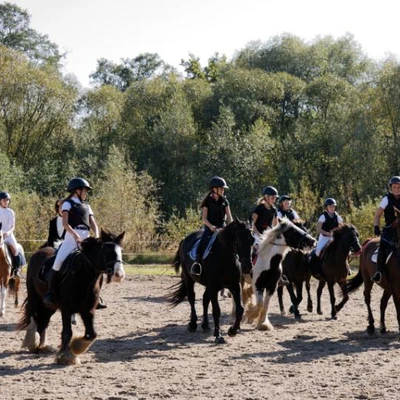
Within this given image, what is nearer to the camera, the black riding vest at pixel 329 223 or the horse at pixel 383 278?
the horse at pixel 383 278

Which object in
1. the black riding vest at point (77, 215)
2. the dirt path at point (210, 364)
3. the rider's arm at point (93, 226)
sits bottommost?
the dirt path at point (210, 364)

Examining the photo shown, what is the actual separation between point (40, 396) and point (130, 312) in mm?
8166

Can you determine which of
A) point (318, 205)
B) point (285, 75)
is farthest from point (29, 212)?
point (285, 75)

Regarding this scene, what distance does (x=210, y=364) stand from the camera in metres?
10.0

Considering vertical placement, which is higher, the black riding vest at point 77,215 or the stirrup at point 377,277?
the black riding vest at point 77,215

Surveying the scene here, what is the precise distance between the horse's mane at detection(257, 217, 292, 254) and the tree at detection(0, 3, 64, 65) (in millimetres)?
49020

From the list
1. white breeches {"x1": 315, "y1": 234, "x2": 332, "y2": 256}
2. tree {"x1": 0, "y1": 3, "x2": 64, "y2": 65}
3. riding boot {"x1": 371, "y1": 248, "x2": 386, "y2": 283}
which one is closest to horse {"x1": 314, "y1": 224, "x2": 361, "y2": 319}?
white breeches {"x1": 315, "y1": 234, "x2": 332, "y2": 256}

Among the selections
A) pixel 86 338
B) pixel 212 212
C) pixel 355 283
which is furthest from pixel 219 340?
pixel 355 283

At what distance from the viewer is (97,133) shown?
53.6 metres

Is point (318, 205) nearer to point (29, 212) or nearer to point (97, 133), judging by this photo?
point (29, 212)

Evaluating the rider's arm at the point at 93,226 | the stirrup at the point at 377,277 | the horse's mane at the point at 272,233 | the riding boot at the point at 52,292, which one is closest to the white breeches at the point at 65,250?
the riding boot at the point at 52,292

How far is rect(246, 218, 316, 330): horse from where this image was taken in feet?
A: 42.9

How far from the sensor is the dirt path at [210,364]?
27.4 ft

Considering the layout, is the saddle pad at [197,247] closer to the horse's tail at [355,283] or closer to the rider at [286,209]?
the rider at [286,209]
